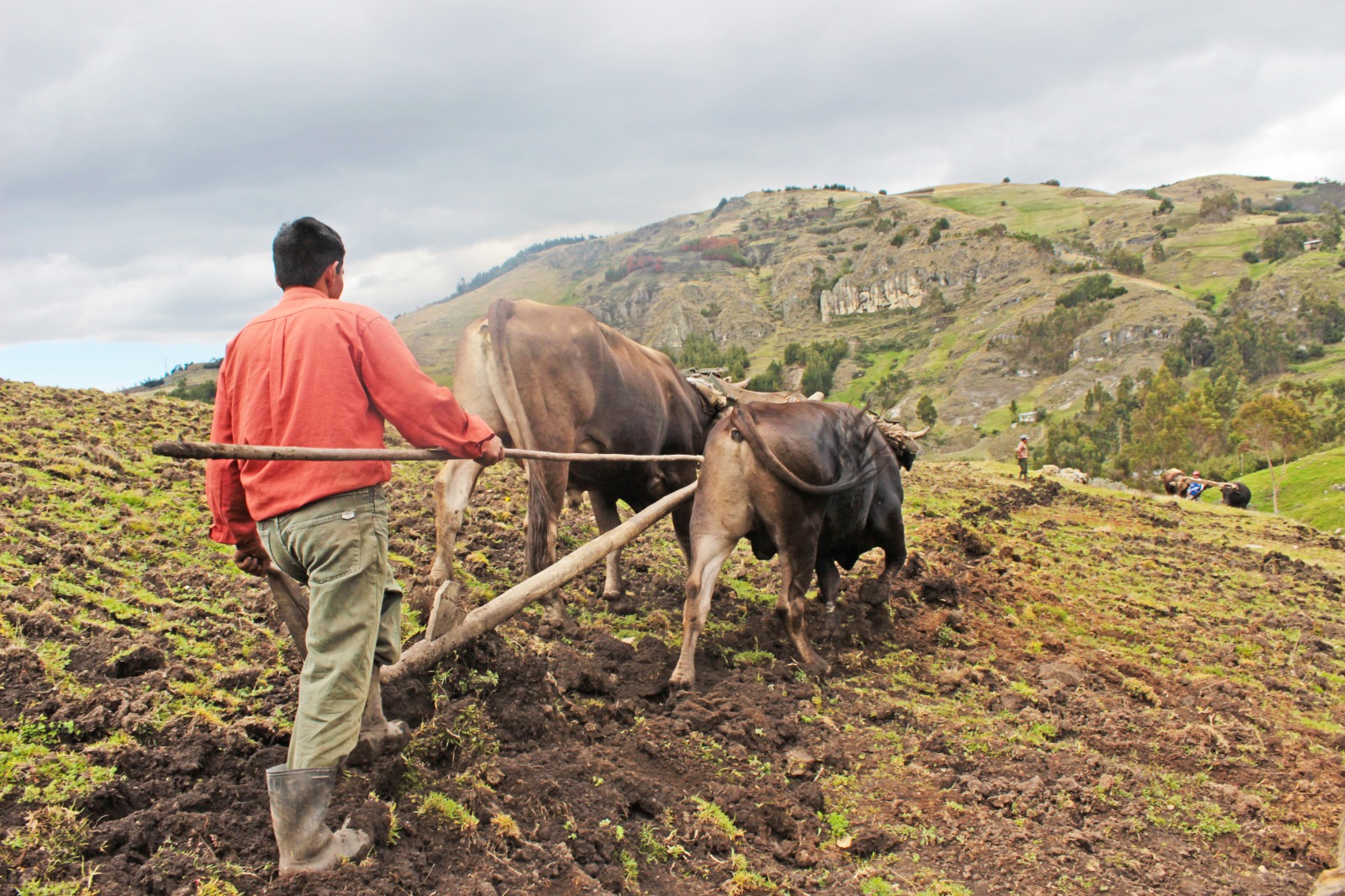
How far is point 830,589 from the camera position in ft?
24.7

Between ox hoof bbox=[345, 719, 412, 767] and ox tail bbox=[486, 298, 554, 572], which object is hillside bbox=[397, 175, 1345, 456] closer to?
ox tail bbox=[486, 298, 554, 572]

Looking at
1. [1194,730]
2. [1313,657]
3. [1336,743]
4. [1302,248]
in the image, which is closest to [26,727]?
[1194,730]

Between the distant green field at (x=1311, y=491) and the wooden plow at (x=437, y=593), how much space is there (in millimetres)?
31582

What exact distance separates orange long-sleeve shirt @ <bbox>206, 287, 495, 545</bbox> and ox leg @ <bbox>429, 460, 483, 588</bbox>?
9.85ft

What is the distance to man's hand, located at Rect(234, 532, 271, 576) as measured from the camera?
351 cm

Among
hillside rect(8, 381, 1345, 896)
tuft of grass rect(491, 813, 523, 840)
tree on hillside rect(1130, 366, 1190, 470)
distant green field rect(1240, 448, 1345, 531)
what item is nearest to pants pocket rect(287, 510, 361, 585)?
hillside rect(8, 381, 1345, 896)

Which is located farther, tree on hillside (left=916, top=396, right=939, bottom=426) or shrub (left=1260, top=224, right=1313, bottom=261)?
shrub (left=1260, top=224, right=1313, bottom=261)

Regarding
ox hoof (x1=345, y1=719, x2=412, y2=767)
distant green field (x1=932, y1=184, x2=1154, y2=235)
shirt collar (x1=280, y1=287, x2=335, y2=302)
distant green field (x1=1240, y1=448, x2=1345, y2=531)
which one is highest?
distant green field (x1=932, y1=184, x2=1154, y2=235)

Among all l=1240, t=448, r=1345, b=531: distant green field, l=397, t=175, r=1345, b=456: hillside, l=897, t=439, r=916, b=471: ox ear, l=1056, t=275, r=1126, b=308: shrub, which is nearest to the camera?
l=897, t=439, r=916, b=471: ox ear

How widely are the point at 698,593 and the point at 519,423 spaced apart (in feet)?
6.38

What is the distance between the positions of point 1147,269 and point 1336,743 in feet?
437

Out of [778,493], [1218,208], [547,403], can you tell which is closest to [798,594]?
[778,493]

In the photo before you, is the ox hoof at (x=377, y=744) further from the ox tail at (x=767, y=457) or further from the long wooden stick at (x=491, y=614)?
the ox tail at (x=767, y=457)

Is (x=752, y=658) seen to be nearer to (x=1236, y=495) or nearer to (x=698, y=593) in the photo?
(x=698, y=593)
